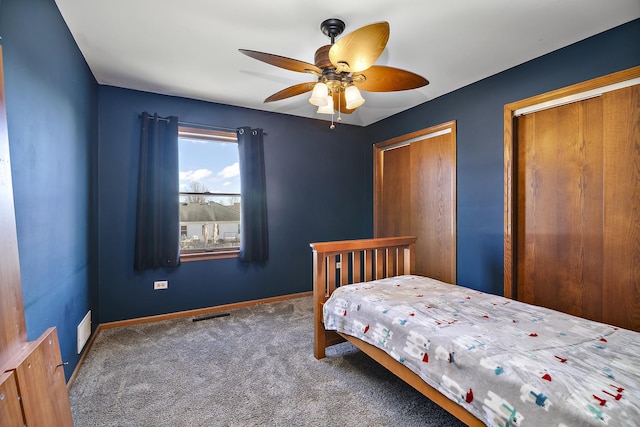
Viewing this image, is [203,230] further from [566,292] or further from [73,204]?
[566,292]

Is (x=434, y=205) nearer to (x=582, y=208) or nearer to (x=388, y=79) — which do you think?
(x=582, y=208)

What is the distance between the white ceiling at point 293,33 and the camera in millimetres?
1820

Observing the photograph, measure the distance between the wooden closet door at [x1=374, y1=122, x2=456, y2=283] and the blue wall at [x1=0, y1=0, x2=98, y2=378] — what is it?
3.12 meters

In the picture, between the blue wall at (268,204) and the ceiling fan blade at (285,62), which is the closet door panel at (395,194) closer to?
the blue wall at (268,204)

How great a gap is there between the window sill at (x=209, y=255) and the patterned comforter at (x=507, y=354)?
74.1 inches

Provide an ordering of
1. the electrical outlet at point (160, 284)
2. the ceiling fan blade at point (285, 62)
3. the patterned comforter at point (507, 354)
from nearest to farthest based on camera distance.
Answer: the patterned comforter at point (507, 354), the ceiling fan blade at point (285, 62), the electrical outlet at point (160, 284)

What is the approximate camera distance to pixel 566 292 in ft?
7.77

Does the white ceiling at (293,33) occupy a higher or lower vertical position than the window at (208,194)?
higher

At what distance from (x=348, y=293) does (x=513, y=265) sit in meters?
1.62

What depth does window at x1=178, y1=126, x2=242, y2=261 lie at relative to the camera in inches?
132

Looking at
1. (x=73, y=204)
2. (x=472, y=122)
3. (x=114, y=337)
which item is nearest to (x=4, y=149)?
(x=73, y=204)

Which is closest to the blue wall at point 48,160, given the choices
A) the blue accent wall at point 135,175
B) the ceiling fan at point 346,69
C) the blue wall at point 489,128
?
the blue accent wall at point 135,175

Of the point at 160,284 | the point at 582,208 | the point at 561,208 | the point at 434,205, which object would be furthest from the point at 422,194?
the point at 160,284

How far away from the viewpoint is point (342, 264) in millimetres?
2365
